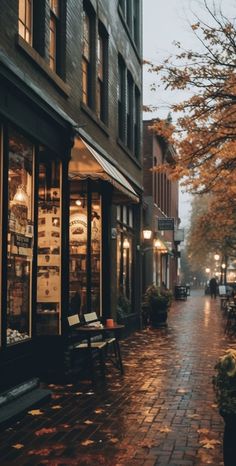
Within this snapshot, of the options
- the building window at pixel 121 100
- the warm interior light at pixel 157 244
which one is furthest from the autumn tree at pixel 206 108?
the warm interior light at pixel 157 244

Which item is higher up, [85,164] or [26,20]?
[26,20]

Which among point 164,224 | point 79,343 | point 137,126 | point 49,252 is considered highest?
point 137,126

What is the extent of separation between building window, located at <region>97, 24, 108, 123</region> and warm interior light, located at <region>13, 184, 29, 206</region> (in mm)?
6050

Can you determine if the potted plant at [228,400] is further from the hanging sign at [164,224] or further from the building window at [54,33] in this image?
the hanging sign at [164,224]

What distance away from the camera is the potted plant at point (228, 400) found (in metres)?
5.28

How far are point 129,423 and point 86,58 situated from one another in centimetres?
840

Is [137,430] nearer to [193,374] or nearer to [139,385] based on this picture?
[139,385]

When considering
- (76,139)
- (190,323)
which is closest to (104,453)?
(76,139)

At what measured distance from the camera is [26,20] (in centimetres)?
959

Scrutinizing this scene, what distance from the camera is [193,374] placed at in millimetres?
11117

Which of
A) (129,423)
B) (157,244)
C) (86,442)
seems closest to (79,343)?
(129,423)

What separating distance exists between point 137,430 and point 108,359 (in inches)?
224

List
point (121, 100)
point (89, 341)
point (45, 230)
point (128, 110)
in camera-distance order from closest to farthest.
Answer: point (89, 341)
point (45, 230)
point (121, 100)
point (128, 110)

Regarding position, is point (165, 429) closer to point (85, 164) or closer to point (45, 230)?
point (45, 230)
